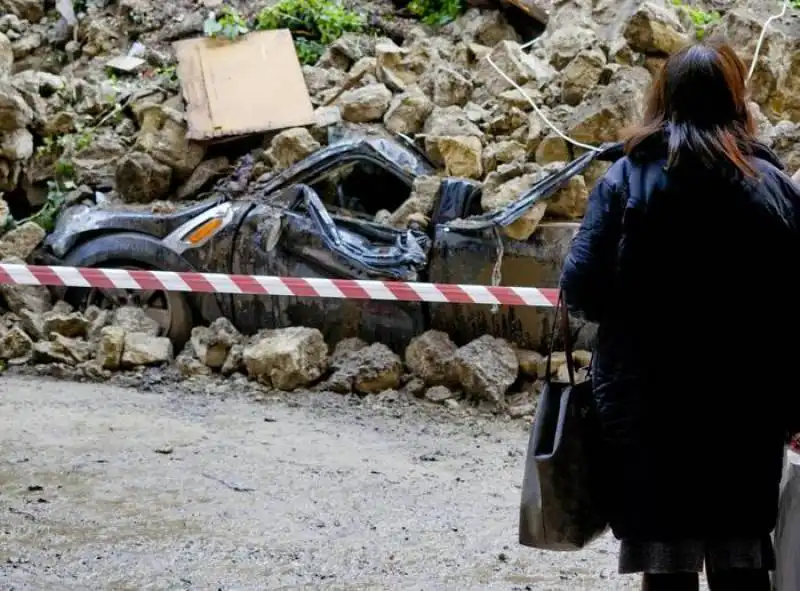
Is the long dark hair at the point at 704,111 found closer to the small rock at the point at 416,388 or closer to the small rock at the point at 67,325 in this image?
the small rock at the point at 416,388

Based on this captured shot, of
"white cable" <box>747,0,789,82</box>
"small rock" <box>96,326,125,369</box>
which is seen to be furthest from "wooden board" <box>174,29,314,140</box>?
"white cable" <box>747,0,789,82</box>

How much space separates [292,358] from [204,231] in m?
1.22

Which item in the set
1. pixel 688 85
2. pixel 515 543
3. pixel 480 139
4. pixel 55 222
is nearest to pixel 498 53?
pixel 480 139

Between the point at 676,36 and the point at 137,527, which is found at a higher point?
the point at 676,36

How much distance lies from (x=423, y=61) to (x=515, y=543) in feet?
18.9

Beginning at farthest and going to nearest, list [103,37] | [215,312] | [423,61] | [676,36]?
[103,37] < [423,61] < [676,36] < [215,312]

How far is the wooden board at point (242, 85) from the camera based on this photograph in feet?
28.6

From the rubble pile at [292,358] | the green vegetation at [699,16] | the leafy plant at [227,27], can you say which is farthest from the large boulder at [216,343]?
the green vegetation at [699,16]

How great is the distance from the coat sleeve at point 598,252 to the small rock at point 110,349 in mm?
5170

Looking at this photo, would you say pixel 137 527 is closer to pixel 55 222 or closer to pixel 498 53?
pixel 55 222

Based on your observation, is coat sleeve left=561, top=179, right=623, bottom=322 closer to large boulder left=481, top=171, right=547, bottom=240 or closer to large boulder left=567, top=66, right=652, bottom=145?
large boulder left=481, top=171, right=547, bottom=240

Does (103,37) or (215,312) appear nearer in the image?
(215,312)

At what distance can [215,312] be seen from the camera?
295 inches

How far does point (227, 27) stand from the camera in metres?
9.43
